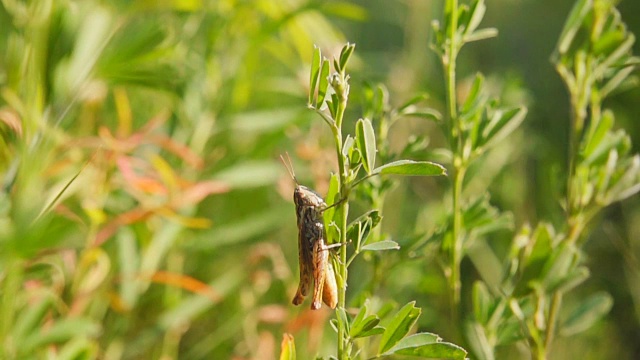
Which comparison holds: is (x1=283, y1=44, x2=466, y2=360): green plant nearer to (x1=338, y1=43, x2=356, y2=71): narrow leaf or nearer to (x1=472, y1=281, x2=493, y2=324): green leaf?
(x1=338, y1=43, x2=356, y2=71): narrow leaf

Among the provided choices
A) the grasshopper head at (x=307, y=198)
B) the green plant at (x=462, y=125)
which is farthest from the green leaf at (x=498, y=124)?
the grasshopper head at (x=307, y=198)

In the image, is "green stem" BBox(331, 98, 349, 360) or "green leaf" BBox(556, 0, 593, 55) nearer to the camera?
"green stem" BBox(331, 98, 349, 360)

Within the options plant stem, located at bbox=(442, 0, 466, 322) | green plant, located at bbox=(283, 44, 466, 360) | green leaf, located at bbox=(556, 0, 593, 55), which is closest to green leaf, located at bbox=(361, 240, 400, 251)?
green plant, located at bbox=(283, 44, 466, 360)

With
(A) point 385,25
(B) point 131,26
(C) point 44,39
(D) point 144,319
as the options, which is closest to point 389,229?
(D) point 144,319

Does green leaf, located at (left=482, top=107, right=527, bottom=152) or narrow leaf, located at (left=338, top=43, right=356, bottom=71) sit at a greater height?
narrow leaf, located at (left=338, top=43, right=356, bottom=71)

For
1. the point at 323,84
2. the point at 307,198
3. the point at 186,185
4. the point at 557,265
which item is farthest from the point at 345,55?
the point at 186,185

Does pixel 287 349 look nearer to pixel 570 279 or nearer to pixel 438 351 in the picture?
pixel 438 351
